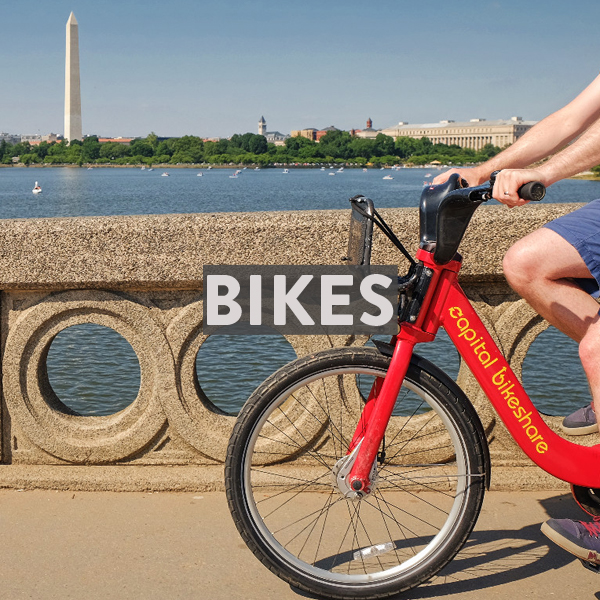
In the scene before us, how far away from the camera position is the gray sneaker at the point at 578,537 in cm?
254

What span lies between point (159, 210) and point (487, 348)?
50.9 m

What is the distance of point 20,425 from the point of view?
3631 millimetres

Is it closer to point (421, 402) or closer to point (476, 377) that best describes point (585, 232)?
point (476, 377)

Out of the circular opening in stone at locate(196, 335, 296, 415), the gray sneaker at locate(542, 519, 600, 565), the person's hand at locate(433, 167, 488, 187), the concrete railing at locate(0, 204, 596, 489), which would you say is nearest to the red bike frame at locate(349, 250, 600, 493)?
the gray sneaker at locate(542, 519, 600, 565)

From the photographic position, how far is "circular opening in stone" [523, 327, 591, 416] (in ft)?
29.3

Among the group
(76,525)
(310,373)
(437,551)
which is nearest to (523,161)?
(310,373)

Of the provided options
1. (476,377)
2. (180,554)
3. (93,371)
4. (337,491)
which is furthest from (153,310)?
(93,371)

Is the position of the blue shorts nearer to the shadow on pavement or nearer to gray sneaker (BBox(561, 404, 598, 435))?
gray sneaker (BBox(561, 404, 598, 435))

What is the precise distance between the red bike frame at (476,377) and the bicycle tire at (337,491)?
69 mm

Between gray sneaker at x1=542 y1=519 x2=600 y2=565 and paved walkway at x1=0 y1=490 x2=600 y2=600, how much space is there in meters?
0.24

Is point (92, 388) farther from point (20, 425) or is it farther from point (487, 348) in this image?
point (487, 348)

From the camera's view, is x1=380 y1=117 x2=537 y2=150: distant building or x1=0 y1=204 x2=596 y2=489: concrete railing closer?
x1=0 y1=204 x2=596 y2=489: concrete railing

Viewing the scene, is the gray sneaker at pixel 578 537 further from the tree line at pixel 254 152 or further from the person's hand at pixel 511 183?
the tree line at pixel 254 152

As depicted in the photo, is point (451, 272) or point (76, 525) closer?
point (451, 272)
